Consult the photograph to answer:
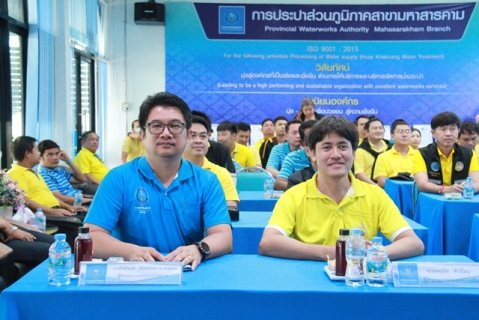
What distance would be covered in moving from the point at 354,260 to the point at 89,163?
590cm

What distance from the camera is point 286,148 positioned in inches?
235

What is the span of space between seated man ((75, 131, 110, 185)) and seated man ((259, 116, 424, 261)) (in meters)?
5.24

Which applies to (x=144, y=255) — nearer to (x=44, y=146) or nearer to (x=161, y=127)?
(x=161, y=127)

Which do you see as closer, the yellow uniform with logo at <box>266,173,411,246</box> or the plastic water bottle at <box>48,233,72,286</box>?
the plastic water bottle at <box>48,233,72,286</box>

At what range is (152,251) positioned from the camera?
1.98 metres

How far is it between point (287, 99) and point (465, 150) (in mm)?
5679

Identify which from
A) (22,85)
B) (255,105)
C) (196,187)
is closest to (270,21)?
(255,105)

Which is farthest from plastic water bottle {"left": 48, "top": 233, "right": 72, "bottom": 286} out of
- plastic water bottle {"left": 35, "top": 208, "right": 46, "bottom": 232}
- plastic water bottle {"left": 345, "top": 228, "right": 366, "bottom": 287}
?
plastic water bottle {"left": 35, "top": 208, "right": 46, "bottom": 232}

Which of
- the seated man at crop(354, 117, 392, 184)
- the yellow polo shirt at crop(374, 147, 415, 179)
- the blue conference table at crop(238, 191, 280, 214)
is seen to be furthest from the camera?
the seated man at crop(354, 117, 392, 184)

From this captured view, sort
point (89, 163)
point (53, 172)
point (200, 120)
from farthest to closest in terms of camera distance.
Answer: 1. point (89, 163)
2. point (53, 172)
3. point (200, 120)

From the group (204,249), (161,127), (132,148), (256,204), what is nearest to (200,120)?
(256,204)

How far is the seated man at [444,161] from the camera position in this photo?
4.46 meters

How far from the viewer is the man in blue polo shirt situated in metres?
2.17

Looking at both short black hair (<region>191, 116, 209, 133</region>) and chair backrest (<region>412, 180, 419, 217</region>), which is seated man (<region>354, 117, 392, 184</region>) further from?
short black hair (<region>191, 116, 209, 133</region>)
